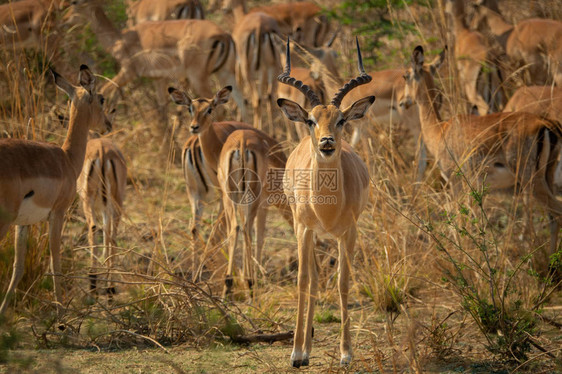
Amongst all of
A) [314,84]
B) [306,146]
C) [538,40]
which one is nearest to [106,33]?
[314,84]

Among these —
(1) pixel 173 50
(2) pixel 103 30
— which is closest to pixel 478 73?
(1) pixel 173 50

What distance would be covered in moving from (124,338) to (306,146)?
183 centimetres

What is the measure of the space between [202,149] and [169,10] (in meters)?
7.23

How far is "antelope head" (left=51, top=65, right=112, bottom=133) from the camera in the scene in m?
5.95

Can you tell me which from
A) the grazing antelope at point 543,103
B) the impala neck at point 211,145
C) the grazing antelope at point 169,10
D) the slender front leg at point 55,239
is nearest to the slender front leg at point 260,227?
the impala neck at point 211,145

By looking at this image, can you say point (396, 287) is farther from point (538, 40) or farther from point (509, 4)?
point (509, 4)

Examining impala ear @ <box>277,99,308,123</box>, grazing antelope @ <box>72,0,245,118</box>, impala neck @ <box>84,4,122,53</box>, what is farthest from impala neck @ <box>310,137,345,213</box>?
impala neck @ <box>84,4,122,53</box>

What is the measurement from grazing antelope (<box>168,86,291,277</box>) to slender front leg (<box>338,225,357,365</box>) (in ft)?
7.96

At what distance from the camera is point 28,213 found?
16.5 feet

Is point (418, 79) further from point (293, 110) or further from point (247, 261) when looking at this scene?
point (293, 110)

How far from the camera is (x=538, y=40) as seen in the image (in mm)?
9789

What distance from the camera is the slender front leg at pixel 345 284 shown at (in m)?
4.58

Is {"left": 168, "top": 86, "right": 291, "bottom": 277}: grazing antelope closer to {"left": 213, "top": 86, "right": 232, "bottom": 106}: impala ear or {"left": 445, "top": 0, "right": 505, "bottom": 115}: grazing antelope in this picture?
{"left": 213, "top": 86, "right": 232, "bottom": 106}: impala ear

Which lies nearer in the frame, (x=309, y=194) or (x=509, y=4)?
(x=309, y=194)
